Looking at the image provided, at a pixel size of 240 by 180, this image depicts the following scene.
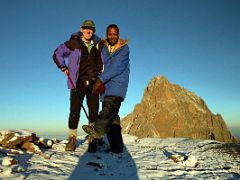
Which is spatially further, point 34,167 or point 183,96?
point 183,96

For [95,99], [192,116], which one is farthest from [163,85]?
[95,99]

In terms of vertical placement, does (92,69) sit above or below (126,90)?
above

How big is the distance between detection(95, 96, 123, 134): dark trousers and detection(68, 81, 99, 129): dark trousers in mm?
724

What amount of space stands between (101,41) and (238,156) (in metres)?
4.74

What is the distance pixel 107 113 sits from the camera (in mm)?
7316

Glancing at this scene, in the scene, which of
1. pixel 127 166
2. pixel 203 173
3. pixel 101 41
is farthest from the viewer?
pixel 101 41

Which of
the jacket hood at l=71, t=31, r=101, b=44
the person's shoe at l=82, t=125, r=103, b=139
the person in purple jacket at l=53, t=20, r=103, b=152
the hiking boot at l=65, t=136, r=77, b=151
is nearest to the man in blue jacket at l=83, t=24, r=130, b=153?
the jacket hood at l=71, t=31, r=101, b=44

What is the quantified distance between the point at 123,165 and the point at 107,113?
1341mm

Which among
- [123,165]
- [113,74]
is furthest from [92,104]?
[123,165]

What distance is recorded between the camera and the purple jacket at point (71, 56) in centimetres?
795

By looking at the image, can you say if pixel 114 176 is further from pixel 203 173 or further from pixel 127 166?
pixel 203 173

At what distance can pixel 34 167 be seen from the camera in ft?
17.7

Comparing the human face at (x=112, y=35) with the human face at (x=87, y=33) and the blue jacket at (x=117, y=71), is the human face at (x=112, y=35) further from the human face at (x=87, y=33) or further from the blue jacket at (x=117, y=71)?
the human face at (x=87, y=33)

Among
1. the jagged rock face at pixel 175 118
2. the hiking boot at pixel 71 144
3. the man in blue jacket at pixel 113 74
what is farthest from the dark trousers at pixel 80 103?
the jagged rock face at pixel 175 118
